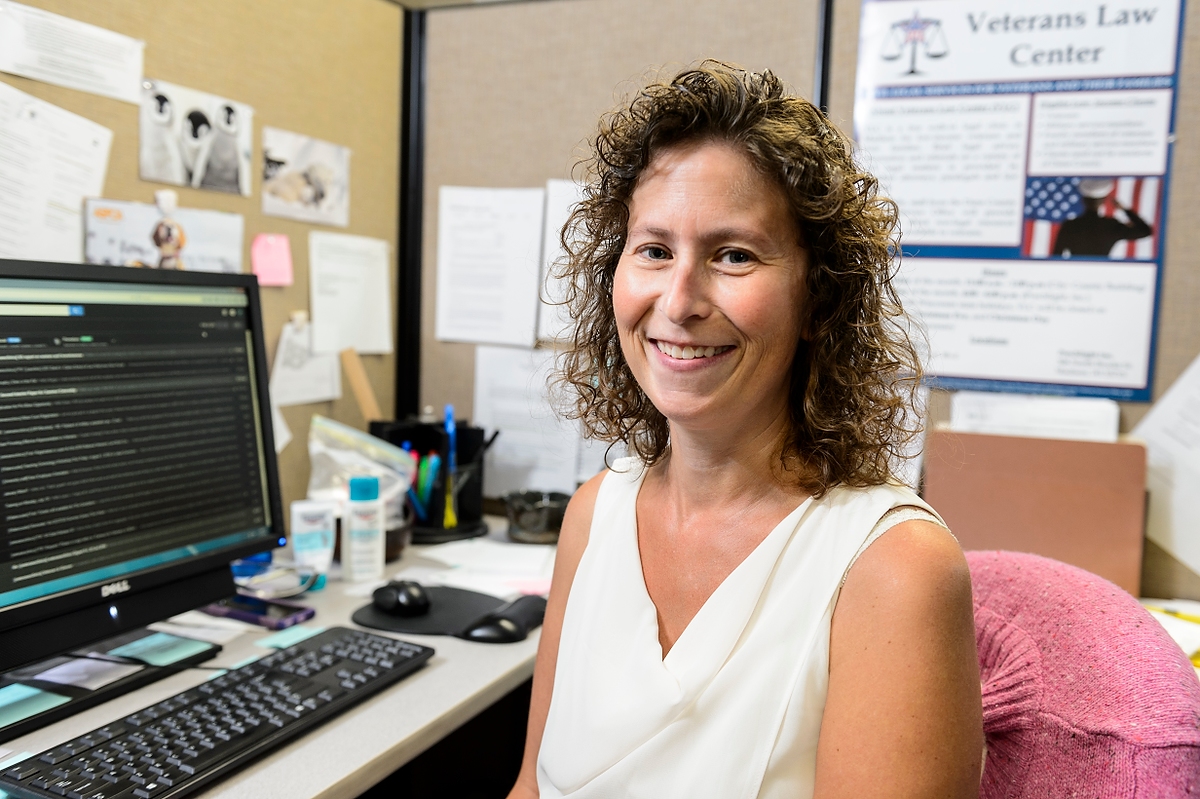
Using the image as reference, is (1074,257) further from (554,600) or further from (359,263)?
(359,263)

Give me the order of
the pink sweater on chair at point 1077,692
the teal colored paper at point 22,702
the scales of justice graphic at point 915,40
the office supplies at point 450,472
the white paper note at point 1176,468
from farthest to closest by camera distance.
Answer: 1. the office supplies at point 450,472
2. the scales of justice graphic at point 915,40
3. the white paper note at point 1176,468
4. the teal colored paper at point 22,702
5. the pink sweater on chair at point 1077,692

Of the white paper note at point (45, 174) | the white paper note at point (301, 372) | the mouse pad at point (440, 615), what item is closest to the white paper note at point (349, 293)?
the white paper note at point (301, 372)

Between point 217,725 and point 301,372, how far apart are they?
0.81m

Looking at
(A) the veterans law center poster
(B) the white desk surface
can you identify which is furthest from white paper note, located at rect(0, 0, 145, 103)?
(A) the veterans law center poster

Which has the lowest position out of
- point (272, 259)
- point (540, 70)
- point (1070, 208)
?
point (272, 259)

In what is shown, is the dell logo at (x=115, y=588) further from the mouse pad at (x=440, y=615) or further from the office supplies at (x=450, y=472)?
the office supplies at (x=450, y=472)

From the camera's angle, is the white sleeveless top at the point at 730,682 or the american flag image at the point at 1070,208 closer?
the white sleeveless top at the point at 730,682

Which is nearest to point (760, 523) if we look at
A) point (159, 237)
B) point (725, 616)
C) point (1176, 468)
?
point (725, 616)

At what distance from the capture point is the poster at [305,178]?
147cm

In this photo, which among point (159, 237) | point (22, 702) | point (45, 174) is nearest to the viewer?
point (22, 702)

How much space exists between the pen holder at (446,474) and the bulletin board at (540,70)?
0.42 ft

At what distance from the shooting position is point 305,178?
1.54m

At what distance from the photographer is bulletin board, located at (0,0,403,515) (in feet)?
3.99

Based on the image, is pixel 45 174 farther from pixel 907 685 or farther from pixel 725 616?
pixel 907 685
